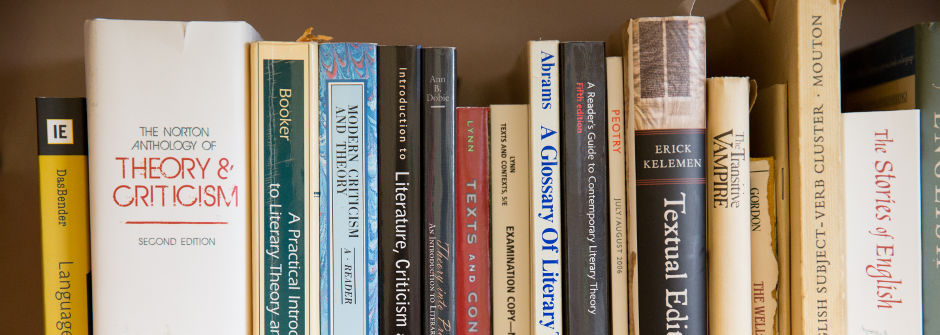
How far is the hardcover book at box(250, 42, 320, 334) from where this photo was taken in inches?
18.9

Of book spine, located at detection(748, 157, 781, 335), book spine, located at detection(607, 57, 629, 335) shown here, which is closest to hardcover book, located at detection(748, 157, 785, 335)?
book spine, located at detection(748, 157, 781, 335)

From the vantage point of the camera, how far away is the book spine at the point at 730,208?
475 mm

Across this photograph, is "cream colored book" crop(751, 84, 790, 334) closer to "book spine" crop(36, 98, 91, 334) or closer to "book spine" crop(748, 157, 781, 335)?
"book spine" crop(748, 157, 781, 335)

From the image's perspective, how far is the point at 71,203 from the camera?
1.61 feet

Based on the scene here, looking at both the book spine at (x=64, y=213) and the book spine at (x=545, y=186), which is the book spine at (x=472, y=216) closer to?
the book spine at (x=545, y=186)

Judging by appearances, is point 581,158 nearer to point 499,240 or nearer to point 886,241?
point 499,240

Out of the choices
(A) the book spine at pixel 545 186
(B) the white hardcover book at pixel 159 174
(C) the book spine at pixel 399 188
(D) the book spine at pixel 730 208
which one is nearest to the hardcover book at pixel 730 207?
(D) the book spine at pixel 730 208

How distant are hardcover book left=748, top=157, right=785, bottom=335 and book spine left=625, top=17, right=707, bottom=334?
Result: 6 centimetres

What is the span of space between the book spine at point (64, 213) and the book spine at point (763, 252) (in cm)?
59

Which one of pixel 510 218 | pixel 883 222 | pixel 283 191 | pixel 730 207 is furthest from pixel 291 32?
pixel 883 222

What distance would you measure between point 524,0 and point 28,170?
0.60m

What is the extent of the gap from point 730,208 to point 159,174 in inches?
18.9

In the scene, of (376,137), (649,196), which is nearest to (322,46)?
(376,137)

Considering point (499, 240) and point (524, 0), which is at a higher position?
point (524, 0)
